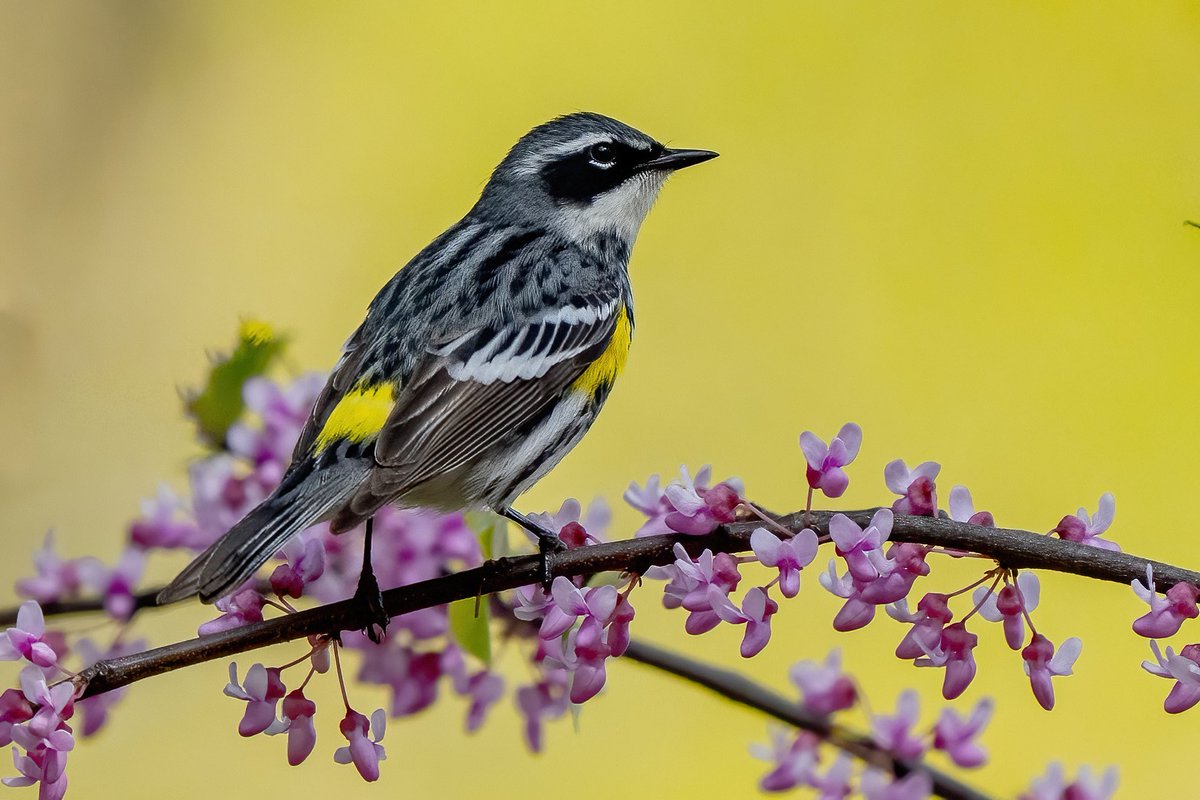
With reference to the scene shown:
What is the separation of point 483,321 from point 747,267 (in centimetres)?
262

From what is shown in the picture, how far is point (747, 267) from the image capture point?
15.1ft

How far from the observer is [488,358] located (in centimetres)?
204

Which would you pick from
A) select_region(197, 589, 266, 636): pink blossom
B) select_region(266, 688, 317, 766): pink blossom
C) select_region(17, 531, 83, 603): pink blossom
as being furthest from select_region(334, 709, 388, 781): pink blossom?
select_region(17, 531, 83, 603): pink blossom

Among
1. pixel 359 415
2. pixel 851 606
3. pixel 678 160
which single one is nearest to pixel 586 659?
pixel 851 606

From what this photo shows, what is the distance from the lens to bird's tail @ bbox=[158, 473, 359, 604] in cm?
135

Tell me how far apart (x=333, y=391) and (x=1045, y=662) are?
110cm

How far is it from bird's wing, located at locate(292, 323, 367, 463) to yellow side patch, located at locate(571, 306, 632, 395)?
338 millimetres

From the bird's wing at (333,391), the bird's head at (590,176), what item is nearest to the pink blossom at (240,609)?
the bird's wing at (333,391)

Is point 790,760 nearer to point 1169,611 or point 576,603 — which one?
point 576,603

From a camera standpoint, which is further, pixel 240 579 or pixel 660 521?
pixel 660 521

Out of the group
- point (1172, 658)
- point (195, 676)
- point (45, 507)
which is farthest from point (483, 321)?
point (45, 507)

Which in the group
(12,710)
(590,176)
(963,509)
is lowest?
(12,710)

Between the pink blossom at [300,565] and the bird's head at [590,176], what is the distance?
107 cm

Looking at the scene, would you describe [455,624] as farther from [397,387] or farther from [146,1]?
[146,1]
